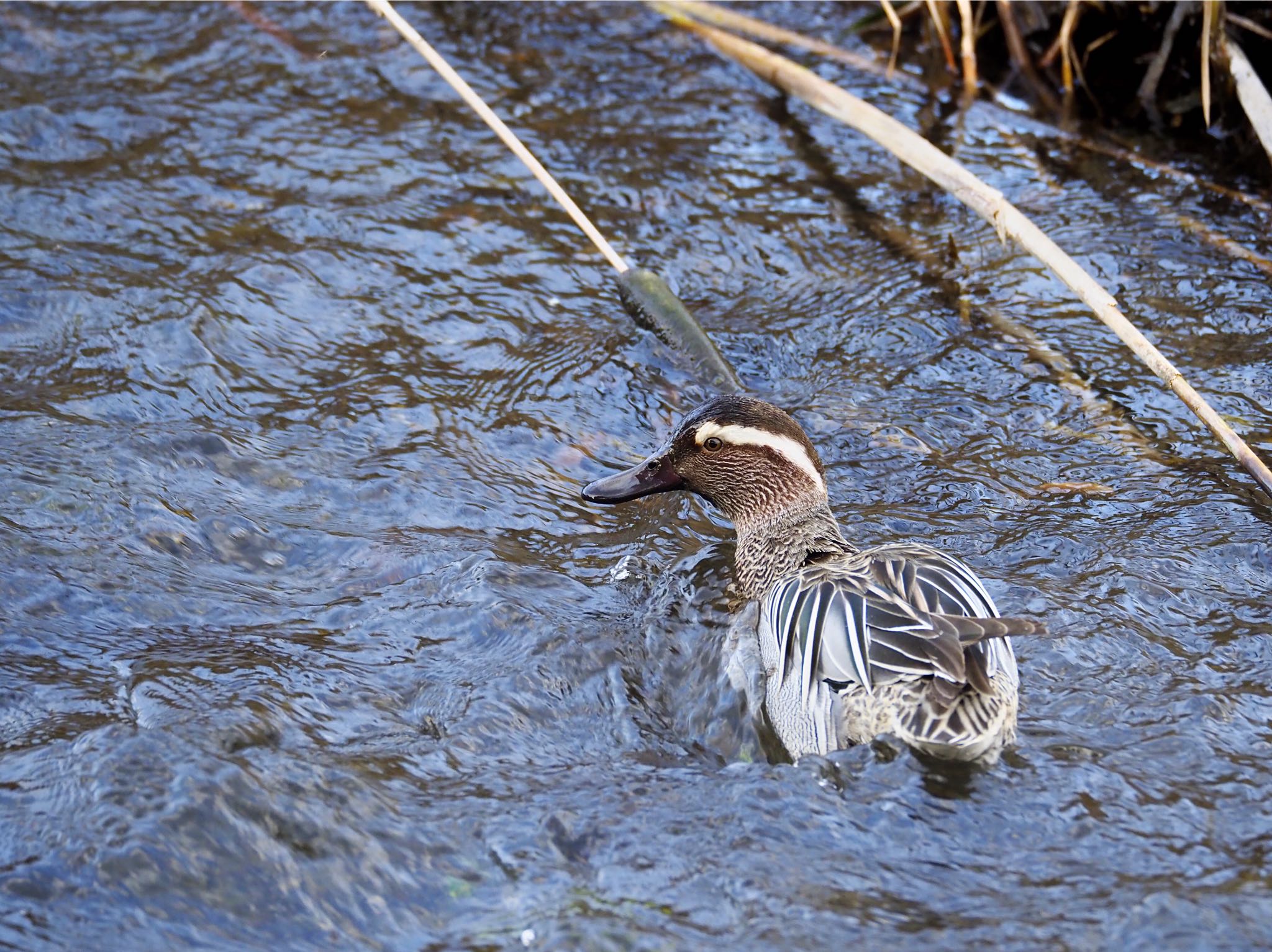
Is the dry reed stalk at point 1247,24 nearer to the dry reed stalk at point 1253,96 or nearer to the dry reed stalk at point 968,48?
the dry reed stalk at point 1253,96

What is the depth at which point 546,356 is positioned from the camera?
23.1 feet

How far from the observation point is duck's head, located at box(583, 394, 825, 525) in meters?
5.68

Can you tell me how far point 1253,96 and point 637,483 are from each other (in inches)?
174

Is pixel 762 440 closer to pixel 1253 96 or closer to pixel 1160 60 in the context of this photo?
pixel 1253 96

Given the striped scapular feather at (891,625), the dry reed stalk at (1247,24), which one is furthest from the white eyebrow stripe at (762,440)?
the dry reed stalk at (1247,24)

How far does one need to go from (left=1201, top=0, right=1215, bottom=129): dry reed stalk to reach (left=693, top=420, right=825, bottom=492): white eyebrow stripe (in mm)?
3825

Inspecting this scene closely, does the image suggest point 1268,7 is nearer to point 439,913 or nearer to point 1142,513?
point 1142,513

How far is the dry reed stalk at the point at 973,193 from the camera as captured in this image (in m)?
5.48

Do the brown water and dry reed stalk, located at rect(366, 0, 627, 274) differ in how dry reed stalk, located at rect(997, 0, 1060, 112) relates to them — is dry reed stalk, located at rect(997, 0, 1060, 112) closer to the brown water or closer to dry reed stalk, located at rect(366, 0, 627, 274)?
the brown water

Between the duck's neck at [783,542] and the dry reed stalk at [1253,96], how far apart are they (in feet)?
11.7

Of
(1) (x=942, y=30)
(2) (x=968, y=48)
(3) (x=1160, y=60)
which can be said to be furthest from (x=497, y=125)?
(3) (x=1160, y=60)

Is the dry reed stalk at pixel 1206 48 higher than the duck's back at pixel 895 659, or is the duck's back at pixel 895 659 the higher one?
the dry reed stalk at pixel 1206 48

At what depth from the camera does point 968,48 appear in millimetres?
8648

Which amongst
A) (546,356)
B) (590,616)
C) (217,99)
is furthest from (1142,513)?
(217,99)
